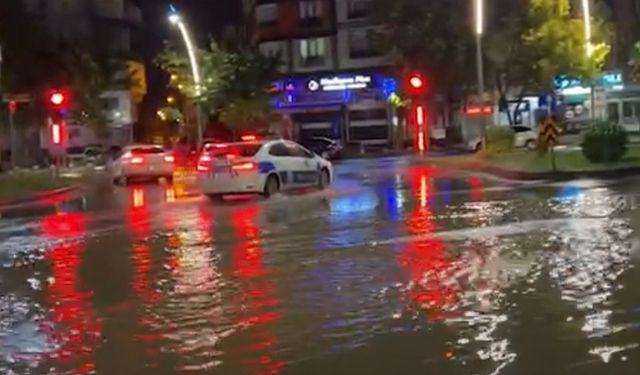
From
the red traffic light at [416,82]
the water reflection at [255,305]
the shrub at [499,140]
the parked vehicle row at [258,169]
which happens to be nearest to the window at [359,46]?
the red traffic light at [416,82]

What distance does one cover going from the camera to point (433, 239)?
1543cm

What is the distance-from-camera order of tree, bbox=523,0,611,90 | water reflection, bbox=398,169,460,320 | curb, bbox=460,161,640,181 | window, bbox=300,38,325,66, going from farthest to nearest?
window, bbox=300,38,325,66 < tree, bbox=523,0,611,90 < curb, bbox=460,161,640,181 < water reflection, bbox=398,169,460,320

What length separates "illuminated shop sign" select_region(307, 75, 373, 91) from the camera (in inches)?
2975

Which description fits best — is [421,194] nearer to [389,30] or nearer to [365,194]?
[365,194]

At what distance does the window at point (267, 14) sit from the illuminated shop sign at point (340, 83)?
5824mm

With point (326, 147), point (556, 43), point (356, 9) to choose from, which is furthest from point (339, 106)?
point (556, 43)

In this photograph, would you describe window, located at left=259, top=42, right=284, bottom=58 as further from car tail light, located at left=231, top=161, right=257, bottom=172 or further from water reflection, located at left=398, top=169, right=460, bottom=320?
water reflection, located at left=398, top=169, right=460, bottom=320

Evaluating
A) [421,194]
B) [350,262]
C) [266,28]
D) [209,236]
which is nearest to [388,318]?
[350,262]

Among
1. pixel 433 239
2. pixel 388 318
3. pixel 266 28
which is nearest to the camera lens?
pixel 388 318

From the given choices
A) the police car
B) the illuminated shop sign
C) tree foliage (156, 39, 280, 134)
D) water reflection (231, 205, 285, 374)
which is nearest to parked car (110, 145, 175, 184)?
the police car

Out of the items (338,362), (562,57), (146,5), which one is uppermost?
(146,5)

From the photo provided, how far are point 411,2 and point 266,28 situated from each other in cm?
2183

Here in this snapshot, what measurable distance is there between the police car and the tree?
1056 inches

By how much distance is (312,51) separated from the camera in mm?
78062
